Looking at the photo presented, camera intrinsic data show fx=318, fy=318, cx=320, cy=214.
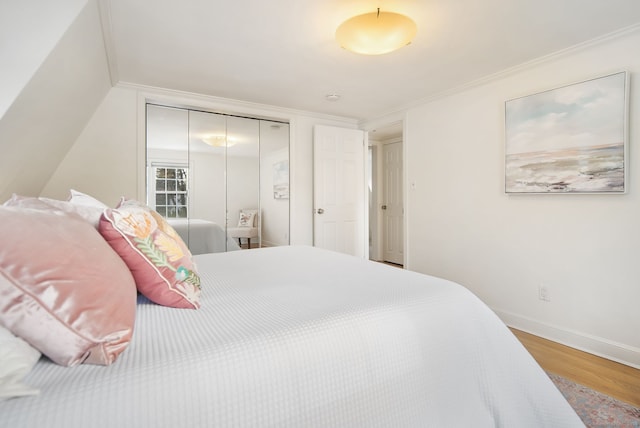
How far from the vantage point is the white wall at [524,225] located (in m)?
2.24

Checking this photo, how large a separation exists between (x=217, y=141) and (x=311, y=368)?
334cm

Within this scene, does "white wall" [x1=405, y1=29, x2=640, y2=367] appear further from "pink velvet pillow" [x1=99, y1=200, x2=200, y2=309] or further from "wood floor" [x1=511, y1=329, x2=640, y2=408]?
"pink velvet pillow" [x1=99, y1=200, x2=200, y2=309]

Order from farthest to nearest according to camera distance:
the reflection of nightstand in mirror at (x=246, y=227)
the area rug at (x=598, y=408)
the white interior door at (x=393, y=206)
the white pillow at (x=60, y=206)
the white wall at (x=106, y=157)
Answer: the white interior door at (x=393, y=206) → the reflection of nightstand in mirror at (x=246, y=227) → the white wall at (x=106, y=157) → the area rug at (x=598, y=408) → the white pillow at (x=60, y=206)

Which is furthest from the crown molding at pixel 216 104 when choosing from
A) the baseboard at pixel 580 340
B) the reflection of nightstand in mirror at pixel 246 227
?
the baseboard at pixel 580 340

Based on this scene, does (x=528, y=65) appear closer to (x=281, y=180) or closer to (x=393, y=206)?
(x=281, y=180)

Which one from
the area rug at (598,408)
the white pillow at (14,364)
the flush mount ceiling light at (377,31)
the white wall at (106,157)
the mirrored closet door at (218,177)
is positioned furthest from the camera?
the mirrored closet door at (218,177)

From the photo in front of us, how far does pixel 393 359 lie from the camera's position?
3.37ft

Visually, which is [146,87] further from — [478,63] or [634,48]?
[634,48]

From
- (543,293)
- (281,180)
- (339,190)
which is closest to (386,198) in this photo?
(339,190)

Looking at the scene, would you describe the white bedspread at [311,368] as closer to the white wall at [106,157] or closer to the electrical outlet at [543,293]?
the electrical outlet at [543,293]

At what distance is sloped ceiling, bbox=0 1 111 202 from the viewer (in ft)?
5.41

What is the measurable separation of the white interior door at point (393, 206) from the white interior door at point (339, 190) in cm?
115

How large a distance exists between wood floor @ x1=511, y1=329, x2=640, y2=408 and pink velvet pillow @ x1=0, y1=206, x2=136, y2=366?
2.53m

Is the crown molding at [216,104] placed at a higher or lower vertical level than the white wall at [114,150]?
higher
